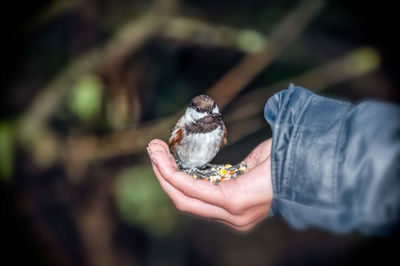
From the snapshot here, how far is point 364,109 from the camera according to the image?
1.36 metres

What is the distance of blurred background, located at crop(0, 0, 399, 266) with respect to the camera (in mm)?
2965

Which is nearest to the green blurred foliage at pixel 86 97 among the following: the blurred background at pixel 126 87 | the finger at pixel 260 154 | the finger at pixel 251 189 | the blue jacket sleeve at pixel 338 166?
the blurred background at pixel 126 87

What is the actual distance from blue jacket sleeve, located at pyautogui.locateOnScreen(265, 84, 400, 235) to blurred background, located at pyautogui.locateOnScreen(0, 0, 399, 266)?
174cm

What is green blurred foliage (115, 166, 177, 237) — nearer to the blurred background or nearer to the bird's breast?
the blurred background

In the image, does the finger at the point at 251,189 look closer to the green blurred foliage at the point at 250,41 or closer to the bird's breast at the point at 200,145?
the bird's breast at the point at 200,145

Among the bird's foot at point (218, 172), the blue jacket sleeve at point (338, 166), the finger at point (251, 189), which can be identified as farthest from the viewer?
the bird's foot at point (218, 172)

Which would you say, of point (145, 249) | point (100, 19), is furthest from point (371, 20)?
point (145, 249)

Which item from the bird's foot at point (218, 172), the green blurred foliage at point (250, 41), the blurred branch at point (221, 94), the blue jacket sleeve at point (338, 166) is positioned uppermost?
the green blurred foliage at point (250, 41)

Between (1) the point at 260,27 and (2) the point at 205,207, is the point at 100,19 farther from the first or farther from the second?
(2) the point at 205,207

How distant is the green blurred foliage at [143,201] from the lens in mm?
3648

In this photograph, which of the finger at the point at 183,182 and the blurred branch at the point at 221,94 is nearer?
the finger at the point at 183,182

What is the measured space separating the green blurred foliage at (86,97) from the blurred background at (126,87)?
12mm

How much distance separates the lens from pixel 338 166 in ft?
4.25

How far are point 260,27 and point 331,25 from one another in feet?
3.22
